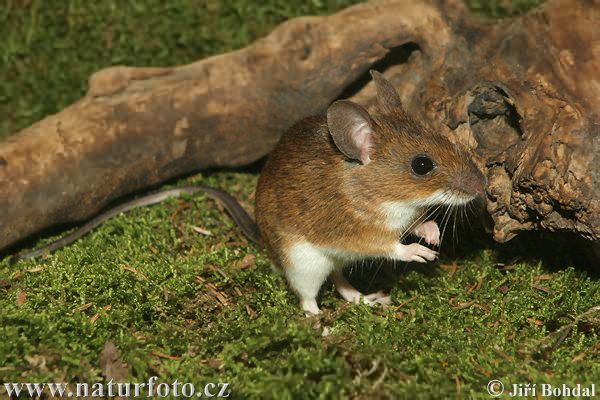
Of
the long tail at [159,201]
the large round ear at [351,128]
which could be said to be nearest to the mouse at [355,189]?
the large round ear at [351,128]

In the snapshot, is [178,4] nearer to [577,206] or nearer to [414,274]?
[414,274]

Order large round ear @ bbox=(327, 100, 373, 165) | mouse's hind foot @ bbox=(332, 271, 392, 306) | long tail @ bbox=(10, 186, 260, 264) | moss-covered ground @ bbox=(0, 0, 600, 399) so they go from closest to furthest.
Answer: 1. moss-covered ground @ bbox=(0, 0, 600, 399)
2. large round ear @ bbox=(327, 100, 373, 165)
3. mouse's hind foot @ bbox=(332, 271, 392, 306)
4. long tail @ bbox=(10, 186, 260, 264)

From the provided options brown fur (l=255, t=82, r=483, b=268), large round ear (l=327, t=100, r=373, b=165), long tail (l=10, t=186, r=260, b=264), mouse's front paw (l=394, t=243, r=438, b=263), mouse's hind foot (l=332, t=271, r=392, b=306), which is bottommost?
mouse's hind foot (l=332, t=271, r=392, b=306)

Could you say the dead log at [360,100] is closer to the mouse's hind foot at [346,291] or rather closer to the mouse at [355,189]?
the mouse at [355,189]

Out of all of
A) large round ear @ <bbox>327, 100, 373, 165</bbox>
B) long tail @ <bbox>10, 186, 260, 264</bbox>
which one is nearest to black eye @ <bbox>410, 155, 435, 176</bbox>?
large round ear @ <bbox>327, 100, 373, 165</bbox>

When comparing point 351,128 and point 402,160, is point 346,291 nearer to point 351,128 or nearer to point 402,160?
point 402,160

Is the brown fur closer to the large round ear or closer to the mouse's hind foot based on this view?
the large round ear

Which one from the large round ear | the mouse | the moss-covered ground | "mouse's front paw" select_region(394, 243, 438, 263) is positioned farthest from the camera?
"mouse's front paw" select_region(394, 243, 438, 263)
